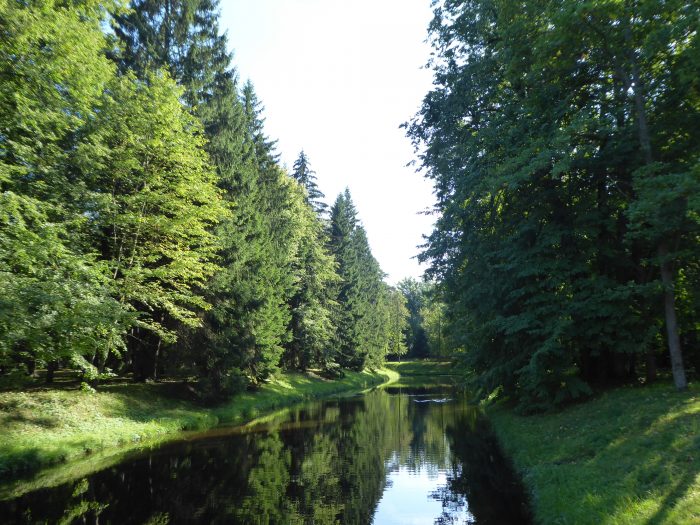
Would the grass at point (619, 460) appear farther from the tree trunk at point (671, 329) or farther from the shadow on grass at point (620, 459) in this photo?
the tree trunk at point (671, 329)

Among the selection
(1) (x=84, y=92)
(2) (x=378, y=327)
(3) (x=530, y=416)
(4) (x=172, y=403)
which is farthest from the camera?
(2) (x=378, y=327)

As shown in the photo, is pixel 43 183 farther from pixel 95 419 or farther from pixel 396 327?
pixel 396 327

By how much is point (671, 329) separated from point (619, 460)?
17.4ft

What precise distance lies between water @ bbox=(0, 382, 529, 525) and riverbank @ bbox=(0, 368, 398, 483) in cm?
161

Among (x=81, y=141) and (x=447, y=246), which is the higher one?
(x=81, y=141)

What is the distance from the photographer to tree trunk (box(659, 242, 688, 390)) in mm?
12219

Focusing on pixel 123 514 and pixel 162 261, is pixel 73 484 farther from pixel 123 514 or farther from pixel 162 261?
pixel 162 261

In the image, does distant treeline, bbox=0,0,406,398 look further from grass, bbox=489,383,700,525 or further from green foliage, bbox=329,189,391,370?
green foliage, bbox=329,189,391,370

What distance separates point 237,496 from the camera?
11414 millimetres

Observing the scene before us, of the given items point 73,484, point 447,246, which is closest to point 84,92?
point 73,484

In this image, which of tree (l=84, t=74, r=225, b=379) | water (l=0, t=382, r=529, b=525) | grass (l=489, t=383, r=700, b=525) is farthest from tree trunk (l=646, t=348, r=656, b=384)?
tree (l=84, t=74, r=225, b=379)

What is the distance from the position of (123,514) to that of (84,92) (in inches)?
498

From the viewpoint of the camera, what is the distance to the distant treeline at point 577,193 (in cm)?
1242

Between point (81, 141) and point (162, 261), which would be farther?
point (162, 261)
